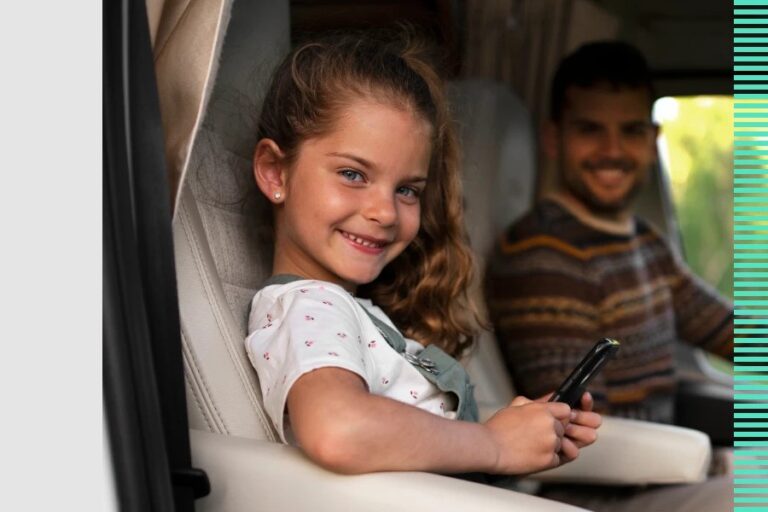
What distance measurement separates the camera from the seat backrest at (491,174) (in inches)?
91.0

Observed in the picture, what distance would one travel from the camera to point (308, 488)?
1.17m

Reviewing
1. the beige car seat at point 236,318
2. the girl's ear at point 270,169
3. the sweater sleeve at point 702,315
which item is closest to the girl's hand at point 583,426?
the beige car seat at point 236,318

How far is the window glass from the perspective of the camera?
4.13 m

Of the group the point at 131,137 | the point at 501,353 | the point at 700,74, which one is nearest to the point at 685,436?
the point at 501,353

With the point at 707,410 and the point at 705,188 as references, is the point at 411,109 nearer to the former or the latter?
the point at 707,410

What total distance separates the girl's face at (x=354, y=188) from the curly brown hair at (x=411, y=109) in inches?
1.2

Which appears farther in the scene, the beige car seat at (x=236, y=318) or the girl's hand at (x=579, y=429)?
the girl's hand at (x=579, y=429)

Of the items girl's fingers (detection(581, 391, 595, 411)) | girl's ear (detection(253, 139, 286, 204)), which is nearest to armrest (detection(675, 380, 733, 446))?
girl's fingers (detection(581, 391, 595, 411))

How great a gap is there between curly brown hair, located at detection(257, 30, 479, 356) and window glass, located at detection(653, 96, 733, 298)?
7.64 feet

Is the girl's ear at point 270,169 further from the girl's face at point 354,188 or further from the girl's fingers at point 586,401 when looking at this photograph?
the girl's fingers at point 586,401

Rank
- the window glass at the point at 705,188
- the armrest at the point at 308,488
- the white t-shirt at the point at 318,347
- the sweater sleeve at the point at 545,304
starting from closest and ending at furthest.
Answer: the armrest at the point at 308,488 < the white t-shirt at the point at 318,347 < the sweater sleeve at the point at 545,304 < the window glass at the point at 705,188

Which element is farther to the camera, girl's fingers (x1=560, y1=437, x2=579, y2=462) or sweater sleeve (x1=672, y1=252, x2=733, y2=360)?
sweater sleeve (x1=672, y1=252, x2=733, y2=360)

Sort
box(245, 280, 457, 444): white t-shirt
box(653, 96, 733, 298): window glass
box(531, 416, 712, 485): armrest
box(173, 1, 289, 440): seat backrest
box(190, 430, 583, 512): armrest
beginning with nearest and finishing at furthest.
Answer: box(190, 430, 583, 512): armrest, box(245, 280, 457, 444): white t-shirt, box(173, 1, 289, 440): seat backrest, box(531, 416, 712, 485): armrest, box(653, 96, 733, 298): window glass

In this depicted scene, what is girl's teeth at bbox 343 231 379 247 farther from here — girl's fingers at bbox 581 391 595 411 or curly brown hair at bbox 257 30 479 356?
girl's fingers at bbox 581 391 595 411
